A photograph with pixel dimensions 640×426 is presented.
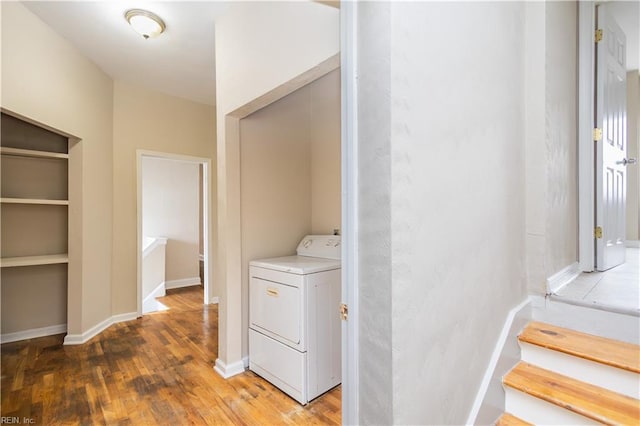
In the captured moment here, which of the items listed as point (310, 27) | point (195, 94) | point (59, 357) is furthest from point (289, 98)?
point (59, 357)

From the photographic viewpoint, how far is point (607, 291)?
5.65ft

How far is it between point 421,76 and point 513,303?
1.29m

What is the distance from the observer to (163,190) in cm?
539

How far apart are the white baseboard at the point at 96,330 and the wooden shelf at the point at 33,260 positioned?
76cm

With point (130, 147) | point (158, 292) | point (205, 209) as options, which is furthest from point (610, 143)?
point (158, 292)

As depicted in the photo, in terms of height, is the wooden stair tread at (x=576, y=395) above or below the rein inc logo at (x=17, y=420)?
above

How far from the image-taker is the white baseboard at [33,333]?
302 centimetres

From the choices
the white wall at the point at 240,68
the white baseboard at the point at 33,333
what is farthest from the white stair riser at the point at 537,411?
the white baseboard at the point at 33,333

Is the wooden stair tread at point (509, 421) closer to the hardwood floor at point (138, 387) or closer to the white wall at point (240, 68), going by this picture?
the hardwood floor at point (138, 387)

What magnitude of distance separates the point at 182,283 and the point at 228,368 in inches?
137

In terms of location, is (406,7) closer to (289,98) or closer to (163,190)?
(289,98)

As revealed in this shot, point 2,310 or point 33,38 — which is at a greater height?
point 33,38

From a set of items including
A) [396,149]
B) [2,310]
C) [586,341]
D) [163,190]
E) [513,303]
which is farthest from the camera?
[163,190]

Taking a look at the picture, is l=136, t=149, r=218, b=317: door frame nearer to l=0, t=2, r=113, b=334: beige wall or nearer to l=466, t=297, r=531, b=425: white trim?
l=0, t=2, r=113, b=334: beige wall
